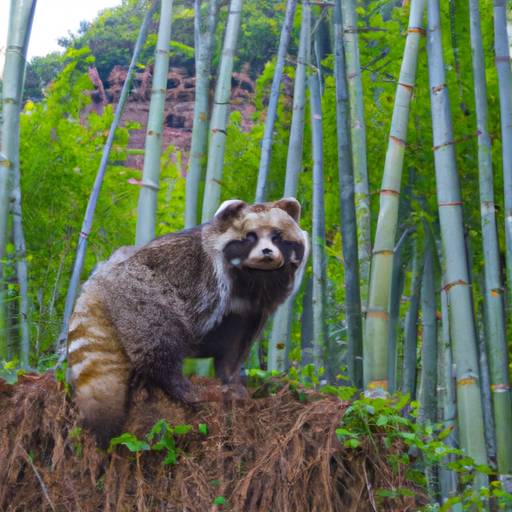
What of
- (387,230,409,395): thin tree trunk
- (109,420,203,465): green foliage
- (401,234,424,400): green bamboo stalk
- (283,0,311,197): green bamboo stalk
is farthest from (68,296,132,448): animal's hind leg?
(401,234,424,400): green bamboo stalk

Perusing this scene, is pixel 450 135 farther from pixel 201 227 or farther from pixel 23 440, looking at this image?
pixel 23 440

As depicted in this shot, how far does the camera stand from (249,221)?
3588 mm

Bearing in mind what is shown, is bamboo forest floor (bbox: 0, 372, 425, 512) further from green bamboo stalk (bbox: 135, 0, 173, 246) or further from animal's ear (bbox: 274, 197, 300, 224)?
green bamboo stalk (bbox: 135, 0, 173, 246)

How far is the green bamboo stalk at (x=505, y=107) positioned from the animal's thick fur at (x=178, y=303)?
1.48 metres

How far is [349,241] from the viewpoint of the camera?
166 inches

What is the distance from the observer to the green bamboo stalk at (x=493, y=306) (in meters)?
3.97

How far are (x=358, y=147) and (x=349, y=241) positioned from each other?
72 cm

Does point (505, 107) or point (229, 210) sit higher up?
point (505, 107)

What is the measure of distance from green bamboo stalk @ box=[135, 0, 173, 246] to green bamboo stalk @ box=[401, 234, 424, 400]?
271 centimetres

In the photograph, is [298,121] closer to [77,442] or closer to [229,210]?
[229,210]

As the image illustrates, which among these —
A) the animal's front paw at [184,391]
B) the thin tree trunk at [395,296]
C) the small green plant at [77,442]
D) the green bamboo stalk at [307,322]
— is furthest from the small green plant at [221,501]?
the green bamboo stalk at [307,322]

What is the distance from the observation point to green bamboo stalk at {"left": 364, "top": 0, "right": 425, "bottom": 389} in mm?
3764

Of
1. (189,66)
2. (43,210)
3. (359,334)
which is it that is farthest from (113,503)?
(189,66)

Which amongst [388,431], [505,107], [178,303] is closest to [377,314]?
[388,431]
